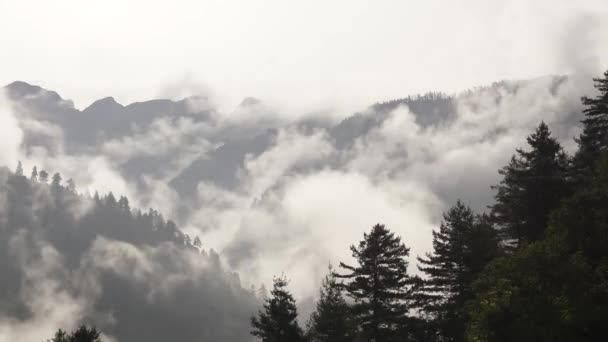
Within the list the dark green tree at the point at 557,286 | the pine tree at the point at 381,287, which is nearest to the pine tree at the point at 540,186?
the dark green tree at the point at 557,286

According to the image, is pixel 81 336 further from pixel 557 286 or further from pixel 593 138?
pixel 593 138

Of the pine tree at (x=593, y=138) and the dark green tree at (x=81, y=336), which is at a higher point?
the pine tree at (x=593, y=138)

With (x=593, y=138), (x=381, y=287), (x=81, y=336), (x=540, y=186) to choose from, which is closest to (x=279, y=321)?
(x=381, y=287)

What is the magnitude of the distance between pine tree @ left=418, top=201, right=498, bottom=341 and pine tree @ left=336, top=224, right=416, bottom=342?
59.4 inches

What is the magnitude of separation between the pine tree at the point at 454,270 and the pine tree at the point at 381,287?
151 centimetres

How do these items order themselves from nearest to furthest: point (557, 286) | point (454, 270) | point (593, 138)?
1. point (557, 286)
2. point (454, 270)
3. point (593, 138)

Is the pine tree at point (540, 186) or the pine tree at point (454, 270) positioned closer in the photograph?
the pine tree at point (454, 270)

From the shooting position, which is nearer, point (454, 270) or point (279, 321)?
point (454, 270)

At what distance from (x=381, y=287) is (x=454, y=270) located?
15.9ft

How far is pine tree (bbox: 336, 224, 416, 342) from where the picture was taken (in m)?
32.6

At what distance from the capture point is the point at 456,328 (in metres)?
30.7

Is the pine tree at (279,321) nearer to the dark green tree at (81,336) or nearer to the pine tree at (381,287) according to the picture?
the pine tree at (381,287)

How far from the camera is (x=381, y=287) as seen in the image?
33000 millimetres

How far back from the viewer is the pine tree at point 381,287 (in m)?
32.6
